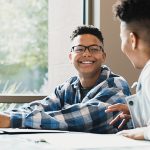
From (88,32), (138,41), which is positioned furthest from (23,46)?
(138,41)

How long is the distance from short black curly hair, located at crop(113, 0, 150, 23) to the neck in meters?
0.59

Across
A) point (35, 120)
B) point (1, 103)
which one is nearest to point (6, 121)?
point (35, 120)

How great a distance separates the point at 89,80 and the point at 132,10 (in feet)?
2.18

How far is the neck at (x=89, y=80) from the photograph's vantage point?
1943 mm

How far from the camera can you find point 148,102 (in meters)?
1.30

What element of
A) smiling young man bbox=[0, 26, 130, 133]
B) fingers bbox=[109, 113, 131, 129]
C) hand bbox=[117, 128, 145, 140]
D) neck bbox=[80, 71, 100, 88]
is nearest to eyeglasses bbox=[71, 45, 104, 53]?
smiling young man bbox=[0, 26, 130, 133]

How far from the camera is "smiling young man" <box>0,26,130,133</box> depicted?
1.55 meters

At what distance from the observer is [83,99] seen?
1832mm

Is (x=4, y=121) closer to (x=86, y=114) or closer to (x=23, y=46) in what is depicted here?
(x=86, y=114)

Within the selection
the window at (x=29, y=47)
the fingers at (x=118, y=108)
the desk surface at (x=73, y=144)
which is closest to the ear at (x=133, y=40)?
the fingers at (x=118, y=108)

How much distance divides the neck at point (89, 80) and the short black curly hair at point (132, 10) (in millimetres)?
586

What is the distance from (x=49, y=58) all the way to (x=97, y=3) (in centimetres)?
52

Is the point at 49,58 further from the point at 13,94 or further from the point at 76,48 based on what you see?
the point at 76,48

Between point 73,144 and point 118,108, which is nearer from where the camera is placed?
point 73,144
